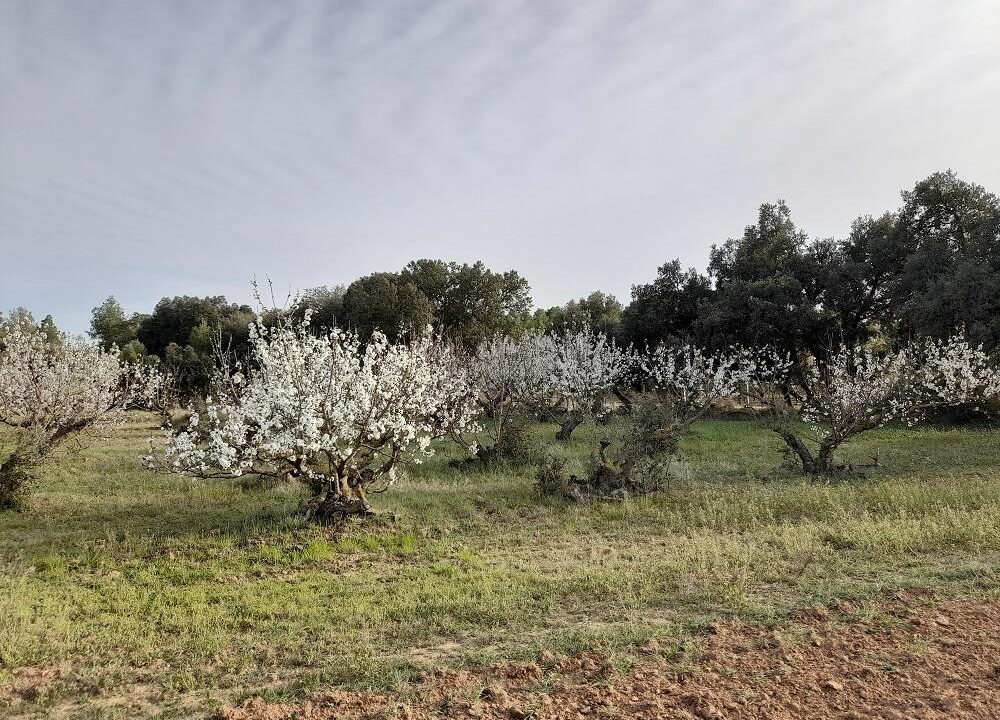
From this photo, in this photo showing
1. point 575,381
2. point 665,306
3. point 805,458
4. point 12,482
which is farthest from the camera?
point 665,306

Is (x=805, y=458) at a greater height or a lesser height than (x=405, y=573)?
greater

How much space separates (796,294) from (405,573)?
2914 cm

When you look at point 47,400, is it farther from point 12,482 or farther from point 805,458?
point 805,458

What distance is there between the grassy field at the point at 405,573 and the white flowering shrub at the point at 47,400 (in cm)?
86

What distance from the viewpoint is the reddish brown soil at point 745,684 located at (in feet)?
16.6

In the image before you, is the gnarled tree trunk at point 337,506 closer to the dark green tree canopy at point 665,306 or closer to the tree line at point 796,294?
the tree line at point 796,294

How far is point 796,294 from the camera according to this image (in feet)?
107

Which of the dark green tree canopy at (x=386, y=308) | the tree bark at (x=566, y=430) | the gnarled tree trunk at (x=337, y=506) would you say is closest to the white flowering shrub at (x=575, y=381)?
the tree bark at (x=566, y=430)

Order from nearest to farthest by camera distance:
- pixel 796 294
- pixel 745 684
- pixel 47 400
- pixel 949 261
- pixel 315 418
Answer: pixel 745 684, pixel 315 418, pixel 47 400, pixel 949 261, pixel 796 294

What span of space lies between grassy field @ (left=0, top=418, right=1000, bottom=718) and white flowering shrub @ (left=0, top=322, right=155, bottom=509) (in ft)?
2.81

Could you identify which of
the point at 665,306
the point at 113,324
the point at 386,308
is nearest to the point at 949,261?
the point at 665,306

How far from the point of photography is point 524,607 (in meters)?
7.72

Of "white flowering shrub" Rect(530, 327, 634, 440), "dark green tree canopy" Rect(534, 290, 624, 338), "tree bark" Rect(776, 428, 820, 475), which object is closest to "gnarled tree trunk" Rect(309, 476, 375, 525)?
"tree bark" Rect(776, 428, 820, 475)

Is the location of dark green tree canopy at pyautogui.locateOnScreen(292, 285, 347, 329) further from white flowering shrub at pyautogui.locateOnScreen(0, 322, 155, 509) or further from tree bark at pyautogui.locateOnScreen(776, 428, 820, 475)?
tree bark at pyautogui.locateOnScreen(776, 428, 820, 475)
